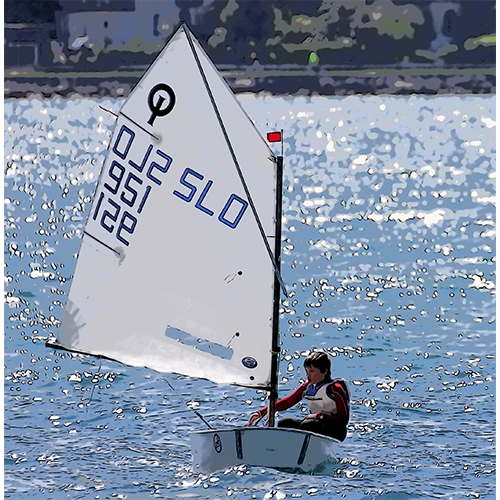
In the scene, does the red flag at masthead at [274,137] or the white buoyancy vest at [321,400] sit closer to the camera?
the red flag at masthead at [274,137]

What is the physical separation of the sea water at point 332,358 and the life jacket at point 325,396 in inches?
35.9

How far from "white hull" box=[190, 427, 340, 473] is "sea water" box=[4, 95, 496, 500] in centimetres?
54

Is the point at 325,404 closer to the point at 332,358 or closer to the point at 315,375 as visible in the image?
the point at 315,375

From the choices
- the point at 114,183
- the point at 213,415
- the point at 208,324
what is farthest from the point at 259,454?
the point at 213,415

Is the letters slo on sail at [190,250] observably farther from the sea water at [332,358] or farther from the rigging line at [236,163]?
the sea water at [332,358]

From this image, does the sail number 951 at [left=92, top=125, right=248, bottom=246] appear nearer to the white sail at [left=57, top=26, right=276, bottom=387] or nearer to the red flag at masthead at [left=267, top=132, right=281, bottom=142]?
the white sail at [left=57, top=26, right=276, bottom=387]

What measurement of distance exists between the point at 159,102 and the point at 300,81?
300 ft

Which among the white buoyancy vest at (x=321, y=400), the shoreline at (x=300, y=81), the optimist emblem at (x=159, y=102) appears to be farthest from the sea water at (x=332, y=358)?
the shoreline at (x=300, y=81)

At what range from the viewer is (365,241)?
38.6 metres

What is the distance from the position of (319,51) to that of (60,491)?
88.6 meters

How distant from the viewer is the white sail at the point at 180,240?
13859 mm

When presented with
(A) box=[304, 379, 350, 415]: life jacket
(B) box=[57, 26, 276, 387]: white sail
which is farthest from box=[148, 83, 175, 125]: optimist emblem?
(A) box=[304, 379, 350, 415]: life jacket

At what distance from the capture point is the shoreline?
102 m

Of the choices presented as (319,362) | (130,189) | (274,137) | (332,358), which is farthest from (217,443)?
(332,358)
